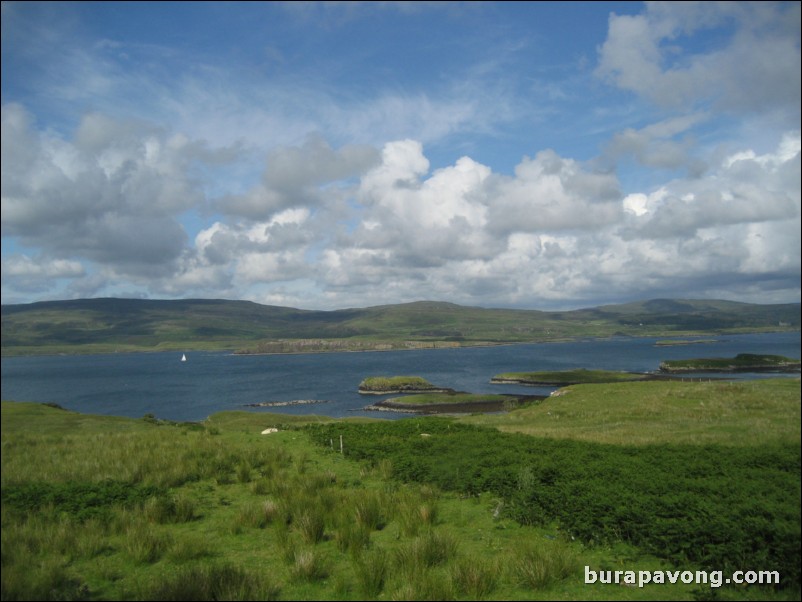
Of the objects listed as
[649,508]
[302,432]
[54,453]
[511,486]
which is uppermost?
[54,453]

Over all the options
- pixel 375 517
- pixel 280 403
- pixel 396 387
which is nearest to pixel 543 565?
pixel 375 517

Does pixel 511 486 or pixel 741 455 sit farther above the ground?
pixel 741 455

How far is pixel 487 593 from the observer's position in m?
8.49

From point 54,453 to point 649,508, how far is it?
15.4m

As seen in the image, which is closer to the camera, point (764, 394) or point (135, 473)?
point (135, 473)

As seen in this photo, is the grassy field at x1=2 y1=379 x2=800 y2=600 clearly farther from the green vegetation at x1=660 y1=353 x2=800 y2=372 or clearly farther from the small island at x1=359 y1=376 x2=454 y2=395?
the small island at x1=359 y1=376 x2=454 y2=395

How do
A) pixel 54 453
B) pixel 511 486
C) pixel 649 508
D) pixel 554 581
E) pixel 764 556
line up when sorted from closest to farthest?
pixel 764 556 < pixel 554 581 < pixel 649 508 < pixel 54 453 < pixel 511 486

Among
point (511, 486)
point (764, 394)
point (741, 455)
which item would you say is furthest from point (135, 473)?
point (764, 394)

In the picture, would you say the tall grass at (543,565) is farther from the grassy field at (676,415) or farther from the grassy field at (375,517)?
the grassy field at (676,415)

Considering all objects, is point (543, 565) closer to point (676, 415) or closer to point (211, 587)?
point (211, 587)

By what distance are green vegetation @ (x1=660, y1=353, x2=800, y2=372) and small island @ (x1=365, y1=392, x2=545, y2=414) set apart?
132 feet

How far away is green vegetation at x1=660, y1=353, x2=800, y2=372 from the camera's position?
87.9m

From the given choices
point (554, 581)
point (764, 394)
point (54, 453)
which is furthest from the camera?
point (764, 394)

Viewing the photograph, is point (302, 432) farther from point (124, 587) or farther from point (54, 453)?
point (124, 587)
